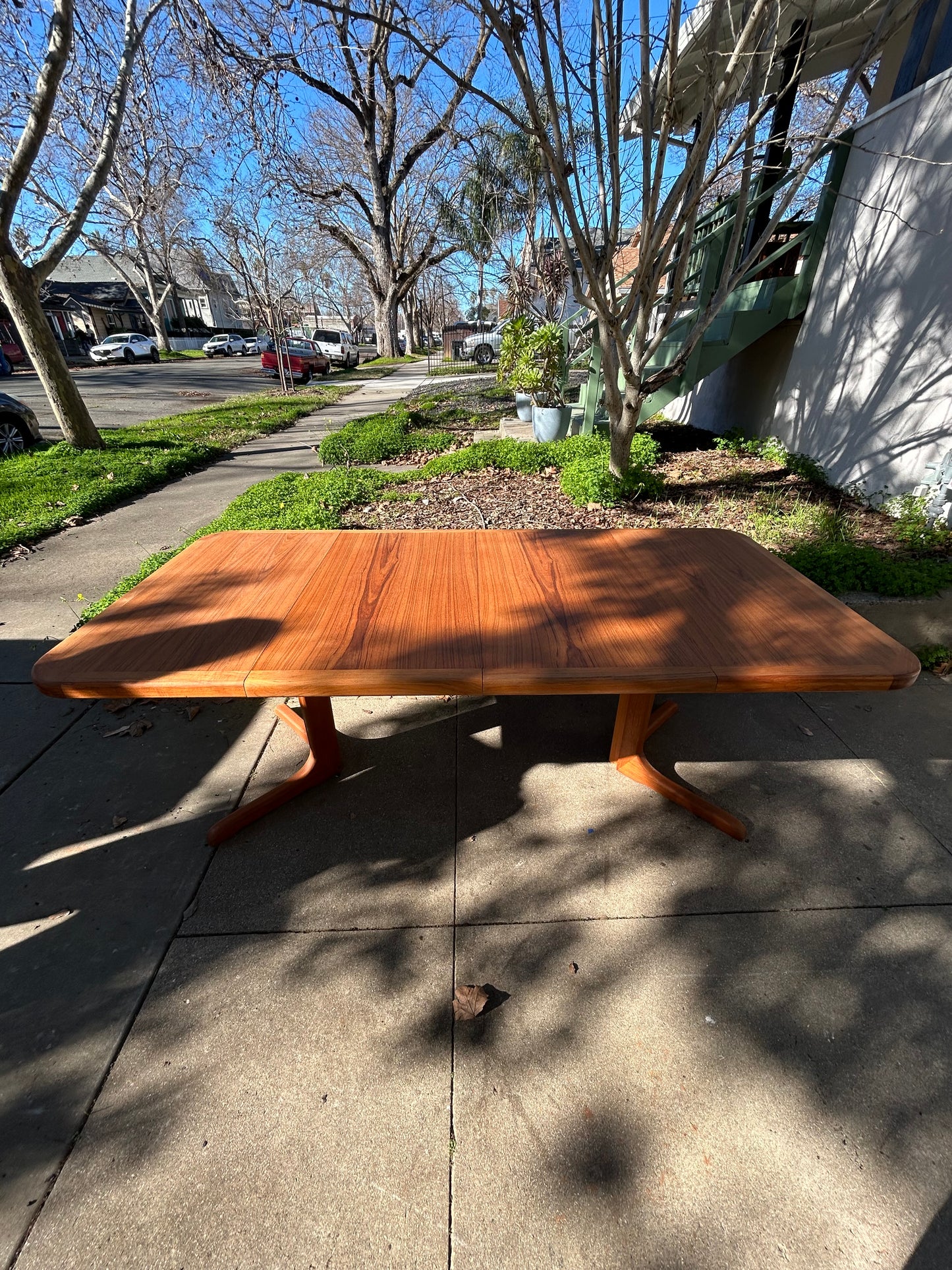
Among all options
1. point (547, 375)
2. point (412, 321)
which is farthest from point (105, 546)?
point (412, 321)

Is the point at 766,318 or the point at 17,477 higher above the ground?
the point at 766,318

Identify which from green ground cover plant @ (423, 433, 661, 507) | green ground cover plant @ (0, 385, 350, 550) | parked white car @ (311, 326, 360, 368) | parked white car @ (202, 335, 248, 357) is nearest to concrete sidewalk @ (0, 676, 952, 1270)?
green ground cover plant @ (423, 433, 661, 507)

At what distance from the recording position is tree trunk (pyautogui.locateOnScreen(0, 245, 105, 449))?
6914 millimetres

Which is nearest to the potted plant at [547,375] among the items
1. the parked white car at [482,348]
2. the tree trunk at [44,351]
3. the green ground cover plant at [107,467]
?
the green ground cover plant at [107,467]

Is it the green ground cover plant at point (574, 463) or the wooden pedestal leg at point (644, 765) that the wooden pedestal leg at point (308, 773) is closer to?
the wooden pedestal leg at point (644, 765)

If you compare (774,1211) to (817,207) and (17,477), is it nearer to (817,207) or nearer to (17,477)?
(817,207)

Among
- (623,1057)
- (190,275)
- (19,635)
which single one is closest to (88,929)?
(623,1057)

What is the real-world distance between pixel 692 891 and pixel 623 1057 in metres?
0.60

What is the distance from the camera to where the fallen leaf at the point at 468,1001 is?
5.15 ft

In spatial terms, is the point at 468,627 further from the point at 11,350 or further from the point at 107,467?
the point at 11,350

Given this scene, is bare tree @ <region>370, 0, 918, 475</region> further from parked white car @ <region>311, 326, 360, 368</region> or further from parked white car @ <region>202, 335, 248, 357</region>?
parked white car @ <region>202, 335, 248, 357</region>

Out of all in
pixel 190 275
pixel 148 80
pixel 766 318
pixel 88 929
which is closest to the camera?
pixel 88 929

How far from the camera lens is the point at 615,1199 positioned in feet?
4.06

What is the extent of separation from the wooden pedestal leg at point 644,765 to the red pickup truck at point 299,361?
19.1 m
